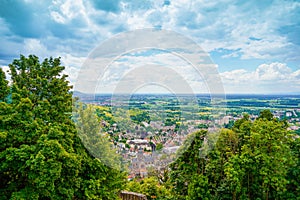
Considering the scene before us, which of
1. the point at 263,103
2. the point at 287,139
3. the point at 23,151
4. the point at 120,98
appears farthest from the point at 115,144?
the point at 263,103

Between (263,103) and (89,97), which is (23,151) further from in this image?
(263,103)

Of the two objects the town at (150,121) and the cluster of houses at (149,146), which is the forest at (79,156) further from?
the cluster of houses at (149,146)

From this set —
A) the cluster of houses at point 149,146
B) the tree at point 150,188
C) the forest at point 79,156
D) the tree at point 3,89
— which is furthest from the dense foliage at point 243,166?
the tree at point 3,89

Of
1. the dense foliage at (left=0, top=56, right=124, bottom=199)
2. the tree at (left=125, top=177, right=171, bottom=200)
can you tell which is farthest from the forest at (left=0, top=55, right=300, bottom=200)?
the tree at (left=125, top=177, right=171, bottom=200)

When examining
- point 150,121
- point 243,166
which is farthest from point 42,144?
point 243,166

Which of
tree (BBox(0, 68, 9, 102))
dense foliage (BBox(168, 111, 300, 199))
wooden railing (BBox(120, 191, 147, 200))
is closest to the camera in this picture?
tree (BBox(0, 68, 9, 102))

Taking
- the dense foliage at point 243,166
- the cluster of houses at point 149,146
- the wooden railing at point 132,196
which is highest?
the cluster of houses at point 149,146

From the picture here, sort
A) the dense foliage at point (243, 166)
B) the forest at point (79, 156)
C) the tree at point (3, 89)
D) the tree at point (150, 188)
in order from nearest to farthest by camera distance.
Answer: the forest at point (79, 156), the tree at point (3, 89), the dense foliage at point (243, 166), the tree at point (150, 188)

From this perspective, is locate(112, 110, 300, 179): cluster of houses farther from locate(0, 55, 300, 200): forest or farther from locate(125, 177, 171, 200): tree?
locate(125, 177, 171, 200): tree
